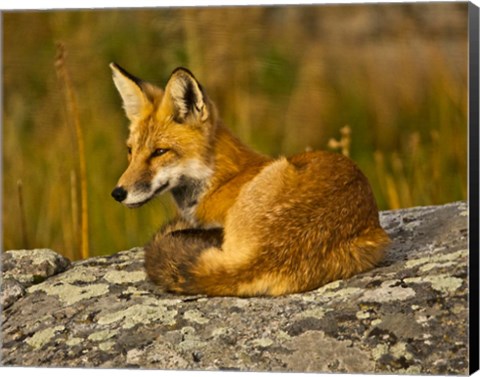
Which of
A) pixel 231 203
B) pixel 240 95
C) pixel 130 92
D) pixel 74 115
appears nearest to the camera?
pixel 231 203

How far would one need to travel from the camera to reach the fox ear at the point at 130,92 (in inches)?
262

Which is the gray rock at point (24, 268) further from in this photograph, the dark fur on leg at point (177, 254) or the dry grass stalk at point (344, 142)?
the dry grass stalk at point (344, 142)

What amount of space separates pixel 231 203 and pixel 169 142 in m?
0.56

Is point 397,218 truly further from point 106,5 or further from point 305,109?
point 106,5

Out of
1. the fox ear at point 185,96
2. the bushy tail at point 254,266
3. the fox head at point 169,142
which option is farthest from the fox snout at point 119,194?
the fox ear at point 185,96

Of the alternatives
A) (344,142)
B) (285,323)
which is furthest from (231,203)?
(344,142)

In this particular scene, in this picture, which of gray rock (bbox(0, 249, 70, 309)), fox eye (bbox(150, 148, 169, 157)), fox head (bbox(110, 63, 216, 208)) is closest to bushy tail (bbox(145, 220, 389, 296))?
fox head (bbox(110, 63, 216, 208))

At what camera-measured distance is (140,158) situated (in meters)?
6.51

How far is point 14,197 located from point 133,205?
1203mm

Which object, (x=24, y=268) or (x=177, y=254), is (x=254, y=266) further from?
(x=24, y=268)

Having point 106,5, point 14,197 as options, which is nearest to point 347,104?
point 106,5

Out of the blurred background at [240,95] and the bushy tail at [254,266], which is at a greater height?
the blurred background at [240,95]

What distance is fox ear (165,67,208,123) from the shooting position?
20.9ft

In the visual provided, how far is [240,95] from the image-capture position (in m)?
6.91
